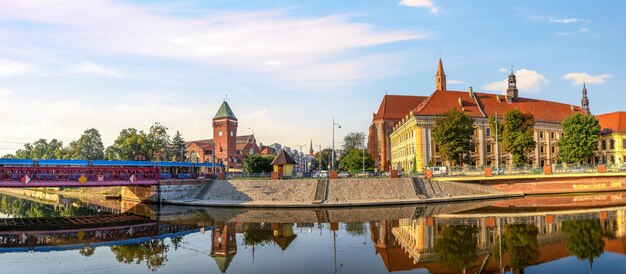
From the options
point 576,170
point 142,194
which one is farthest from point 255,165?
point 576,170

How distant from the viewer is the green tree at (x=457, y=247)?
20728 mm

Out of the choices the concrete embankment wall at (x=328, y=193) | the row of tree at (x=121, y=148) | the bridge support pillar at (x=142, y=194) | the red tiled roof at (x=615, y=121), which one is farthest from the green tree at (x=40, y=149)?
the red tiled roof at (x=615, y=121)

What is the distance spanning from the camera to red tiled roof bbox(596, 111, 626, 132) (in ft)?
267

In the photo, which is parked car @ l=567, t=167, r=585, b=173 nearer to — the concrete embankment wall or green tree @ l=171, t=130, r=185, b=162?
the concrete embankment wall

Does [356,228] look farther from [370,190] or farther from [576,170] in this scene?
[576,170]

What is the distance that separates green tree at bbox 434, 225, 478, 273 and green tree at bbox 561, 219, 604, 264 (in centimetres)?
491

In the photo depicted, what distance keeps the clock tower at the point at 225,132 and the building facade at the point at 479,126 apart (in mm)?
37565

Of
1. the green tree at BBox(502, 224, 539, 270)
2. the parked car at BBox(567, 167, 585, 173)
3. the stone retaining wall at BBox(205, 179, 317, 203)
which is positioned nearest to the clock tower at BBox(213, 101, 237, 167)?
the stone retaining wall at BBox(205, 179, 317, 203)

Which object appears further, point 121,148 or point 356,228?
point 121,148

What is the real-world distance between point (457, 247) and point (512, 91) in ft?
234

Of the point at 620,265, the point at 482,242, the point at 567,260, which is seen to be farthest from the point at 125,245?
the point at 620,265

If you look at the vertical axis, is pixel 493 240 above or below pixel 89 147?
below

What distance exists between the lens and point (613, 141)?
3199 inches

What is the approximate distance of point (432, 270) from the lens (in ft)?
64.7
